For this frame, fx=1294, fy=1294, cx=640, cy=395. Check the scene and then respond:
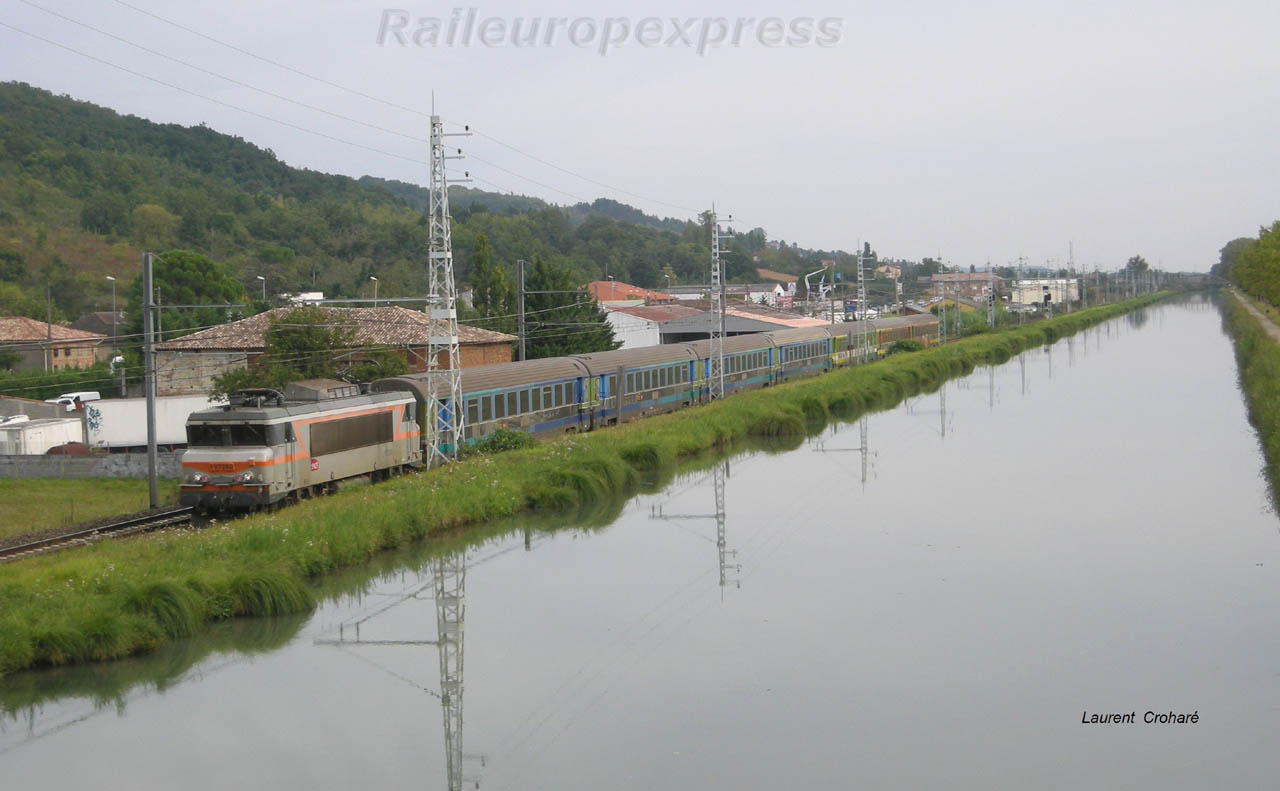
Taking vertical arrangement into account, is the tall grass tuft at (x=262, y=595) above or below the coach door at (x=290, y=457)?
below

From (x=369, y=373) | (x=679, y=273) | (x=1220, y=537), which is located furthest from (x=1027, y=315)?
(x=1220, y=537)

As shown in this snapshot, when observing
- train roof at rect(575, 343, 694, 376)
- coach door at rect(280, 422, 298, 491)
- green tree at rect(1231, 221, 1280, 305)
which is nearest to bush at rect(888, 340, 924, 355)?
green tree at rect(1231, 221, 1280, 305)

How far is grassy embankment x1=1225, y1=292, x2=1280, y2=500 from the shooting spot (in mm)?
28547

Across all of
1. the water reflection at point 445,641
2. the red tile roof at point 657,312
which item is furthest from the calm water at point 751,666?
the red tile roof at point 657,312

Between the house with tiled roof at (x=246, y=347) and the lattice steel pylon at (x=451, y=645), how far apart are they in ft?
72.6

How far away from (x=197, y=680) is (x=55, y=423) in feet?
78.0

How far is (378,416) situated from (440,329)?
2614 millimetres

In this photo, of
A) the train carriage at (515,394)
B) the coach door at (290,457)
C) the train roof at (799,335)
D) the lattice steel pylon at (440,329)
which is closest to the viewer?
the coach door at (290,457)

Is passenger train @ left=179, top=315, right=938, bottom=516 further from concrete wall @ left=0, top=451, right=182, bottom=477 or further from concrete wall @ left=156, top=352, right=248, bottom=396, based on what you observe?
concrete wall @ left=156, top=352, right=248, bottom=396

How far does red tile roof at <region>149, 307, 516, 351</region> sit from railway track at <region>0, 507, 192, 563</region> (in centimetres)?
1833

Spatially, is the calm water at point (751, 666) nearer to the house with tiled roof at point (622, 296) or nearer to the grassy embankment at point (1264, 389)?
Answer: the grassy embankment at point (1264, 389)

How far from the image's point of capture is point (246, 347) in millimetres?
42688

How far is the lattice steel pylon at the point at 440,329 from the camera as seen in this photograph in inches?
1019

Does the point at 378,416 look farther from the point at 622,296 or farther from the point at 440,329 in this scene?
the point at 622,296
